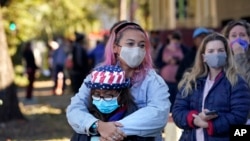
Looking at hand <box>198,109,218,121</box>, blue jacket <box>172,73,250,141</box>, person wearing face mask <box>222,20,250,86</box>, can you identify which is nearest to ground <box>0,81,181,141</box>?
person wearing face mask <box>222,20,250,86</box>

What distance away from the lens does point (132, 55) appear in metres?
5.18

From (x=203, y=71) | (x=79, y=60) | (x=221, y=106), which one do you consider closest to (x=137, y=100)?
(x=221, y=106)

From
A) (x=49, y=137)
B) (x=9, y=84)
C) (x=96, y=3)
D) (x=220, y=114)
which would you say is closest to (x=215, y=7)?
(x=9, y=84)

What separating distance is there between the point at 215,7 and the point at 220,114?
73.9ft

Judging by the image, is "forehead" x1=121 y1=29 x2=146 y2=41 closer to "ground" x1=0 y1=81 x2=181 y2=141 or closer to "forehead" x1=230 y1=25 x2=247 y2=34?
"forehead" x1=230 y1=25 x2=247 y2=34

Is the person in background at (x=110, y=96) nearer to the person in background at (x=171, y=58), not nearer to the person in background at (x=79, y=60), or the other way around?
the person in background at (x=171, y=58)

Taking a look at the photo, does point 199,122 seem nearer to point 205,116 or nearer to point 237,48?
point 205,116

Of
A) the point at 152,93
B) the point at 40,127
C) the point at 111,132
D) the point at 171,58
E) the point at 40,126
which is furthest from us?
the point at 40,126

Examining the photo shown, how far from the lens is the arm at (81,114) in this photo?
5016 mm

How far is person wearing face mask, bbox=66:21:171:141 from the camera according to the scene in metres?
4.95

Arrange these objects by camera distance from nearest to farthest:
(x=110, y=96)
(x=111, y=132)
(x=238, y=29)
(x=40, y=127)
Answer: (x=111, y=132) → (x=110, y=96) → (x=238, y=29) → (x=40, y=127)

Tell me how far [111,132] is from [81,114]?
29 centimetres

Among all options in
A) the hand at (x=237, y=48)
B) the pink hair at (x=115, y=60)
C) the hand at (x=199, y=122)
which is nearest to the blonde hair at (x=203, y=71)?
the hand at (x=199, y=122)

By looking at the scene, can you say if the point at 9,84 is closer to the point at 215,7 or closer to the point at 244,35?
the point at 244,35
